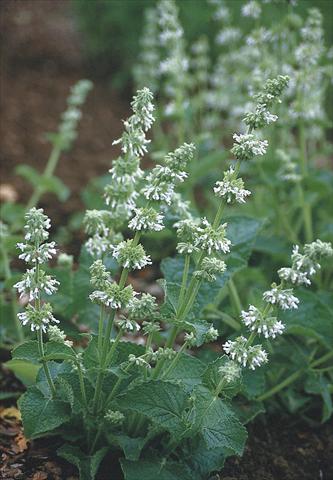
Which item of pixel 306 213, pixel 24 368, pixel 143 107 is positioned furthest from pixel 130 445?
pixel 306 213

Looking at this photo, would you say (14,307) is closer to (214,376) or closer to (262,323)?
(214,376)

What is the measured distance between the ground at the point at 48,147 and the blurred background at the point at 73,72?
0.01 metres

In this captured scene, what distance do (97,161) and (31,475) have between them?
4039 mm

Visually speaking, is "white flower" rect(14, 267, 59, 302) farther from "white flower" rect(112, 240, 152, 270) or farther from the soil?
the soil

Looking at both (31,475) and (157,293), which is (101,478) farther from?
(157,293)

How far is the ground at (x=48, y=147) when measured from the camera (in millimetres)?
2652

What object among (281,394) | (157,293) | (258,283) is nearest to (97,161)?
(157,293)

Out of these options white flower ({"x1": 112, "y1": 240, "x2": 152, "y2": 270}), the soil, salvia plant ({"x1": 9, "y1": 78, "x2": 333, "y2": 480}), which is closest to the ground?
the soil

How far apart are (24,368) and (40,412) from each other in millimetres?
405

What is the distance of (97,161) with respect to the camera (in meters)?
6.18

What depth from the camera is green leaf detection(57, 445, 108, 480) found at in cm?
230

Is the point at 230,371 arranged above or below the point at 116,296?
below

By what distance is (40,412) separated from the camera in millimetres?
2305

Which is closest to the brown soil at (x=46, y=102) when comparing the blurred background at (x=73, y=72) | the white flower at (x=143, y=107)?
the blurred background at (x=73, y=72)
